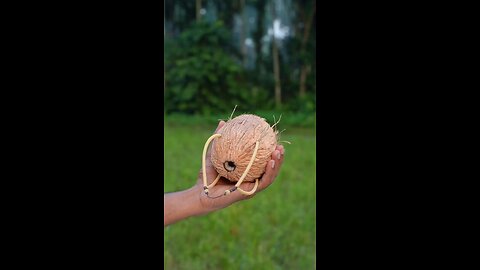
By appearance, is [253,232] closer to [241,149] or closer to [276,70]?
[241,149]

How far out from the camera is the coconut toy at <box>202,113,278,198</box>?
145 centimetres

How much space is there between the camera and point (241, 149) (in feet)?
4.79

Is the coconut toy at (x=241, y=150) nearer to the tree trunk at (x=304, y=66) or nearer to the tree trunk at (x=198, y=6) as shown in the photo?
the tree trunk at (x=304, y=66)

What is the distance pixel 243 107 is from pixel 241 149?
192 inches

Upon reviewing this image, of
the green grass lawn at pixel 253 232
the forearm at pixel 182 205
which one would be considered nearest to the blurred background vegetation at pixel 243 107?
the green grass lawn at pixel 253 232

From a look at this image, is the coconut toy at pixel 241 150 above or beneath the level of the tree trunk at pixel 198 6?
beneath

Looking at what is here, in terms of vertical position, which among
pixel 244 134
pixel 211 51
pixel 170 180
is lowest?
pixel 170 180

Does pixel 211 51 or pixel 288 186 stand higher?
pixel 211 51

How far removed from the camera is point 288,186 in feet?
13.5

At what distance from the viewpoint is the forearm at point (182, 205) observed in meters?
1.48

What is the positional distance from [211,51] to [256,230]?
4495mm
